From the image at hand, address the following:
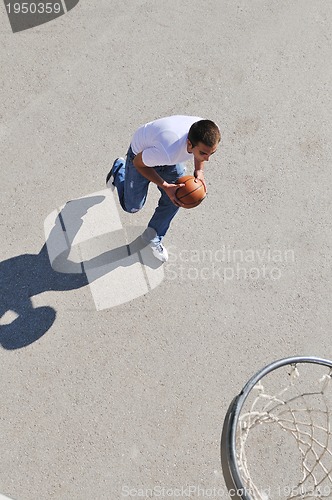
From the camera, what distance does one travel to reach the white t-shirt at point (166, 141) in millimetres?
5023

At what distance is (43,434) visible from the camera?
5.53 m

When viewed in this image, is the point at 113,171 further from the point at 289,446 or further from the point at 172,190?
the point at 289,446

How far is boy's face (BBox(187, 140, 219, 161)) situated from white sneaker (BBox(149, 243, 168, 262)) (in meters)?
1.25

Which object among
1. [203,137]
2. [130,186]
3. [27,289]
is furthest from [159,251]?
[203,137]

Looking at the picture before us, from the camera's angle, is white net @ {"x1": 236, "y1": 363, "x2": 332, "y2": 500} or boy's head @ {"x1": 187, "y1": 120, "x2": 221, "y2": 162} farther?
white net @ {"x1": 236, "y1": 363, "x2": 332, "y2": 500}

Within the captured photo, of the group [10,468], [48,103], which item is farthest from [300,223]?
[10,468]

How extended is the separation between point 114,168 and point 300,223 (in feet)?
5.77

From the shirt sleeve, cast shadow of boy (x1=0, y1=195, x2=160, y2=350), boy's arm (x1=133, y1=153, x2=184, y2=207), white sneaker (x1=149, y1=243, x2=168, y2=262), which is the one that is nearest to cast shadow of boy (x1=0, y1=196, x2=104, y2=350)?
cast shadow of boy (x1=0, y1=195, x2=160, y2=350)

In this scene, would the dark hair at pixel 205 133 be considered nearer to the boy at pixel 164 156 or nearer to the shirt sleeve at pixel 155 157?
the boy at pixel 164 156

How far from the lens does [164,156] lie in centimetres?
504

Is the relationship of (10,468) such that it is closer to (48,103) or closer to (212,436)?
(212,436)

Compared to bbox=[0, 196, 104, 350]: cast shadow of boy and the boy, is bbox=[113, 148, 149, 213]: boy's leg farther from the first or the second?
bbox=[0, 196, 104, 350]: cast shadow of boy

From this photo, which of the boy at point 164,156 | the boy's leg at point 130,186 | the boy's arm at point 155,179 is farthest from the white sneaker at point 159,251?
the boy's arm at point 155,179

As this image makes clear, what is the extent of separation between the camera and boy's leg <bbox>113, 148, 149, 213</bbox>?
18.1ft
